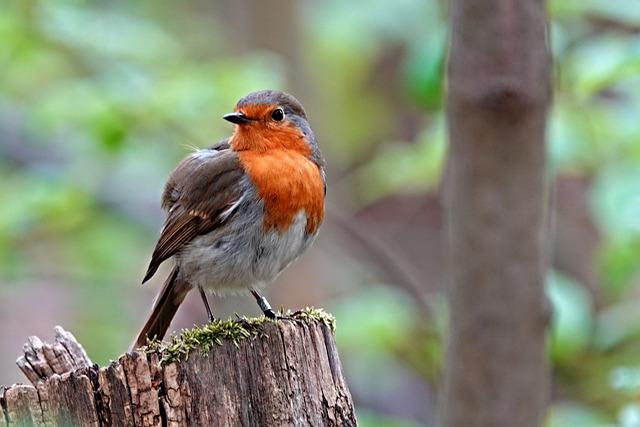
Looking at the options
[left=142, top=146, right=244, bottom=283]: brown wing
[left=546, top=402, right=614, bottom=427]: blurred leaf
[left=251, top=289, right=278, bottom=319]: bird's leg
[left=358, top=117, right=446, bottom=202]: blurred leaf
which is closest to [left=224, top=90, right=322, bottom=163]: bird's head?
[left=142, top=146, right=244, bottom=283]: brown wing

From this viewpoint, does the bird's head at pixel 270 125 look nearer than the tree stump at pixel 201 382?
No

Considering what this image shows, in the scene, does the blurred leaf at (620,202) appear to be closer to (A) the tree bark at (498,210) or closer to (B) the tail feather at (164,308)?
(A) the tree bark at (498,210)

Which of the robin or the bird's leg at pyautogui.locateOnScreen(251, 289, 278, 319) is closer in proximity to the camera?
the bird's leg at pyautogui.locateOnScreen(251, 289, 278, 319)

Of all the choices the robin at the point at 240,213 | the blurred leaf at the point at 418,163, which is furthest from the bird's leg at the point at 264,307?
the blurred leaf at the point at 418,163

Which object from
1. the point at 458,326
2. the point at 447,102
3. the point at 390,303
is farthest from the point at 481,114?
the point at 390,303

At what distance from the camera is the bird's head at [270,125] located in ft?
13.7

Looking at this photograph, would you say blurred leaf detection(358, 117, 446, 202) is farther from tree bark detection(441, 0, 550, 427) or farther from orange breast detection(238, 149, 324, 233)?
tree bark detection(441, 0, 550, 427)

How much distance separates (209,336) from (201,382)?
0.15 m

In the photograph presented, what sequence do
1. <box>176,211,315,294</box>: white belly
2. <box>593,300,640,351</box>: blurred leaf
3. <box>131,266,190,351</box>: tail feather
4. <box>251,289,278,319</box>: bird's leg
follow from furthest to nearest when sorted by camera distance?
<box>593,300,640,351</box>: blurred leaf, <box>131,266,190,351</box>: tail feather, <box>176,211,315,294</box>: white belly, <box>251,289,278,319</box>: bird's leg

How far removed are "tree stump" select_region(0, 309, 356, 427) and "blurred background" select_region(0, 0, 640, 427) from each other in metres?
1.02

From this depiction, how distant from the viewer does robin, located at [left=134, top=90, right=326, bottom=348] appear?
3.93m

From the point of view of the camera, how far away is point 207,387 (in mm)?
2797

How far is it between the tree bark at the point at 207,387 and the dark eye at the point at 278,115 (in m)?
1.38

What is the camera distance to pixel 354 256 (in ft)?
23.5
